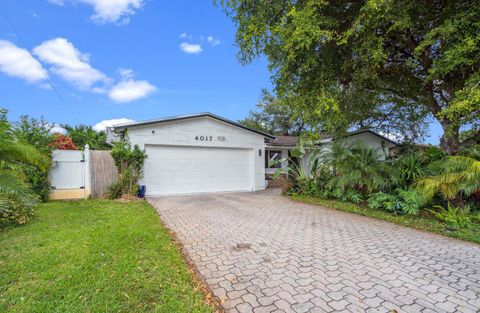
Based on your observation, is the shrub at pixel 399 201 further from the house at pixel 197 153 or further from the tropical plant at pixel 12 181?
the tropical plant at pixel 12 181

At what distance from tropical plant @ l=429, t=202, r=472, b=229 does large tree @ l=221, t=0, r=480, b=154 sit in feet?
7.45

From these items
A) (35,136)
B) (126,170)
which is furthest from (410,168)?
(35,136)

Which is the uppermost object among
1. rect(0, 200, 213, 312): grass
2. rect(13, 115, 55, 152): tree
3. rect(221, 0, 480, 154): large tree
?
rect(221, 0, 480, 154): large tree

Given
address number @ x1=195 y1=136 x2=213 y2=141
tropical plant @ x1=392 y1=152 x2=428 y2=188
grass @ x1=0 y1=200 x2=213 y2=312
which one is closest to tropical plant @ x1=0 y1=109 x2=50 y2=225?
grass @ x1=0 y1=200 x2=213 y2=312

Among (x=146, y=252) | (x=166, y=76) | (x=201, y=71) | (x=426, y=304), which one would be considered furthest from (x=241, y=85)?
(x=426, y=304)

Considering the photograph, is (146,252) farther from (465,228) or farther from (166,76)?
(166,76)

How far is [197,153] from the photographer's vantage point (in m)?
11.5

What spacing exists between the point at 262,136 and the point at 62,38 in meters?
10.5

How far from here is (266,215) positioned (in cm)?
705

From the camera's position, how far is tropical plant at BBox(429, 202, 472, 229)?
18.7 ft

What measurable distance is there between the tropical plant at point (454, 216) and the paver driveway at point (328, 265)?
3.50ft

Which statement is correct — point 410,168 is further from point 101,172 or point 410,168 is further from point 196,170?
point 101,172

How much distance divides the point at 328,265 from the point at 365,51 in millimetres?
6440

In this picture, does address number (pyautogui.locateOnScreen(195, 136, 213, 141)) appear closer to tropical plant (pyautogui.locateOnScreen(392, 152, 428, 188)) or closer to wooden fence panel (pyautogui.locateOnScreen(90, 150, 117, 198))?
wooden fence panel (pyautogui.locateOnScreen(90, 150, 117, 198))
